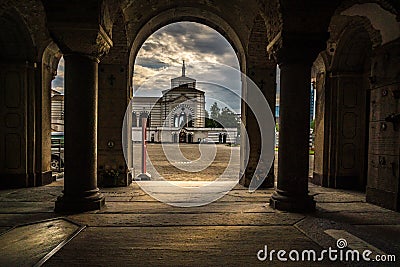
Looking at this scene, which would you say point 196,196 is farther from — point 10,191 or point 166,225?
point 10,191

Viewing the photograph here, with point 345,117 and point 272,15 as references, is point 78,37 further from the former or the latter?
point 345,117

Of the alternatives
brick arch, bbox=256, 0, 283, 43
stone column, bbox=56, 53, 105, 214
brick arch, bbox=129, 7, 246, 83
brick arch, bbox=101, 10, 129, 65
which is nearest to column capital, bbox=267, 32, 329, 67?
brick arch, bbox=256, 0, 283, 43

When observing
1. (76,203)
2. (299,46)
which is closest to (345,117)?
(299,46)

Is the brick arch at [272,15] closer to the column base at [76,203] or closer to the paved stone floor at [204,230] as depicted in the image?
the paved stone floor at [204,230]

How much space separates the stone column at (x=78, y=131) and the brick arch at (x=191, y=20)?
2.83 metres

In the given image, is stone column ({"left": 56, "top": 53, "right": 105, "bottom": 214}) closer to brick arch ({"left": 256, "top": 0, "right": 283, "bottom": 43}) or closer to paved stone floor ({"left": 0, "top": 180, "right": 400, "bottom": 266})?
paved stone floor ({"left": 0, "top": 180, "right": 400, "bottom": 266})

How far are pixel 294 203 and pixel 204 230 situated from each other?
6.01 feet

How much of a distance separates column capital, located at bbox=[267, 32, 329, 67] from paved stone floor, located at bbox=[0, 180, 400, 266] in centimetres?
263

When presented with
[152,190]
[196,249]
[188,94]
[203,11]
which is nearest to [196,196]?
[152,190]

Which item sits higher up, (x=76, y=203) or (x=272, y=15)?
(x=272, y=15)

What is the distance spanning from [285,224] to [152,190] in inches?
Result: 135

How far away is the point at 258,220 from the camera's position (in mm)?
4656

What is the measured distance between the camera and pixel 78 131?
5.07 meters

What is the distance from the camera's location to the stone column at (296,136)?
5.21m
